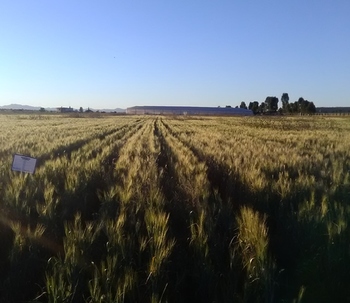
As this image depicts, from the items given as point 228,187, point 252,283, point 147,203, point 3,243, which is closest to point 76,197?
point 147,203

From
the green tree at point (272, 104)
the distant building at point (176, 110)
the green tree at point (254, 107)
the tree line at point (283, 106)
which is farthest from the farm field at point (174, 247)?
the distant building at point (176, 110)

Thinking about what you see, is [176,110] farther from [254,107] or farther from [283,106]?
[283,106]

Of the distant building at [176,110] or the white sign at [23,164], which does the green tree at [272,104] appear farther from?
the white sign at [23,164]

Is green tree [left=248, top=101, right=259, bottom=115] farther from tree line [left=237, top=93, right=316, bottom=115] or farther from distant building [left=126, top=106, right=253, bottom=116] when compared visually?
distant building [left=126, top=106, right=253, bottom=116]

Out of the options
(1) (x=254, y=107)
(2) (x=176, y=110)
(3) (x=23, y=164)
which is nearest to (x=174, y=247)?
(3) (x=23, y=164)

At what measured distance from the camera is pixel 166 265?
3084 mm

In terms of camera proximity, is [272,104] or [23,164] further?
[272,104]

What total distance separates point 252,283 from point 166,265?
2.23 ft

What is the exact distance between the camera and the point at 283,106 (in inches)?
4875

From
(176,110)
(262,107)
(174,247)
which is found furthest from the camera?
(176,110)

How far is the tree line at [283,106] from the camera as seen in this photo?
10112 centimetres

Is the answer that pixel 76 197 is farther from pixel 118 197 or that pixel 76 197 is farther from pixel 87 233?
pixel 87 233

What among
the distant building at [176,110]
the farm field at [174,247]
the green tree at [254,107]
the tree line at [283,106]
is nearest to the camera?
the farm field at [174,247]

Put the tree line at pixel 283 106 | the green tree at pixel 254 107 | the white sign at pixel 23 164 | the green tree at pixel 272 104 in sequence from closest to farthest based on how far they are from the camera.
A: the white sign at pixel 23 164, the tree line at pixel 283 106, the green tree at pixel 272 104, the green tree at pixel 254 107
